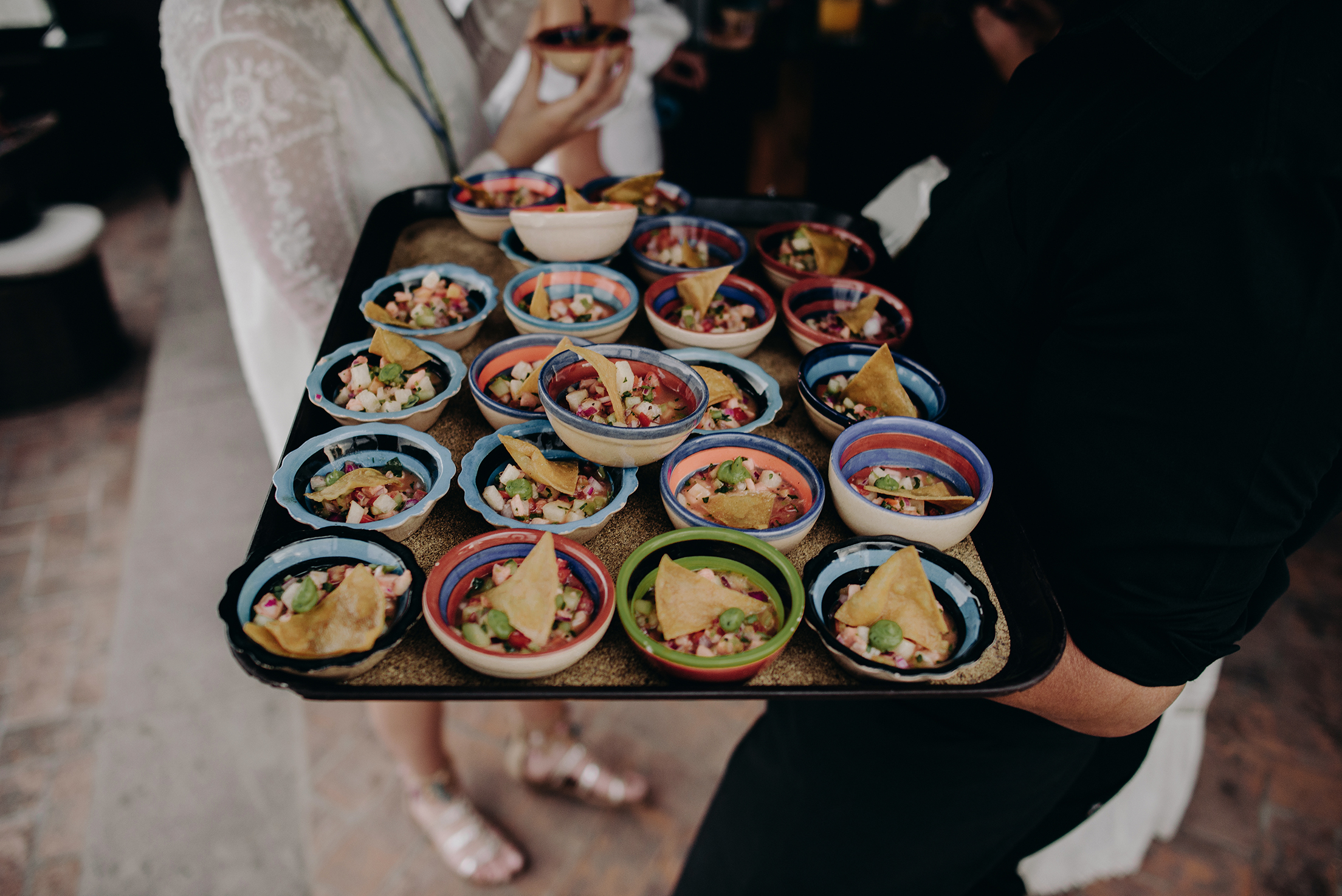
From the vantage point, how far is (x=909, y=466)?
5.15 ft

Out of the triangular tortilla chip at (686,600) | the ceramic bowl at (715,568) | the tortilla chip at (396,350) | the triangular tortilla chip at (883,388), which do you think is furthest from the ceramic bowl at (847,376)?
the tortilla chip at (396,350)

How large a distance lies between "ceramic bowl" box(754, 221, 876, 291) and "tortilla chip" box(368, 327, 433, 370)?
3.19 feet

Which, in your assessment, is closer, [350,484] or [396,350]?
[350,484]

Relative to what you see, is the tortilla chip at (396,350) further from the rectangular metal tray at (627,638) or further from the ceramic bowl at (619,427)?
the ceramic bowl at (619,427)

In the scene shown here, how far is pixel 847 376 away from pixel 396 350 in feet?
3.35

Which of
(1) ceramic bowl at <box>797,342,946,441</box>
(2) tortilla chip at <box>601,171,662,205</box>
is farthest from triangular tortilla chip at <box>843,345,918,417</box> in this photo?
(2) tortilla chip at <box>601,171,662,205</box>

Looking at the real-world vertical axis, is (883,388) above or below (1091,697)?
above

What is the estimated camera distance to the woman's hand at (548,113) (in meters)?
2.38

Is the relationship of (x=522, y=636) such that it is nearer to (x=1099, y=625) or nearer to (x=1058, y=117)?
(x=1099, y=625)

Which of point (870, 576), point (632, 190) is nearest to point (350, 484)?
point (870, 576)

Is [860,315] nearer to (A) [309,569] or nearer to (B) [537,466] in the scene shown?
(B) [537,466]

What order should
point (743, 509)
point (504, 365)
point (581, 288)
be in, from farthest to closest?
1. point (581, 288)
2. point (504, 365)
3. point (743, 509)

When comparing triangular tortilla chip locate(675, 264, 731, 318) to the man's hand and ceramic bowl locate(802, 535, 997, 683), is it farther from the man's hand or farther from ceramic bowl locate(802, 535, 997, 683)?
the man's hand

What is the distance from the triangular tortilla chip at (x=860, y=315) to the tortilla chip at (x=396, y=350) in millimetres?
1029
